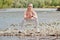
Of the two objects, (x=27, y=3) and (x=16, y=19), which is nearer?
(x=16, y=19)

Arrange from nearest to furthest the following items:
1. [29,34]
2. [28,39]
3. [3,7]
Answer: [28,39], [29,34], [3,7]

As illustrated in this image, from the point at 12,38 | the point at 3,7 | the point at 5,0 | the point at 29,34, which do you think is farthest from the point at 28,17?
the point at 3,7

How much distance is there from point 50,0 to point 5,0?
28.5 ft

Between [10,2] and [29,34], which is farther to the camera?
[10,2]

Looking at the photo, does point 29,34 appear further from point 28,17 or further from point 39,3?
point 39,3

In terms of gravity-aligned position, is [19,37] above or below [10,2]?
above

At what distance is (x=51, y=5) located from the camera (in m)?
52.2

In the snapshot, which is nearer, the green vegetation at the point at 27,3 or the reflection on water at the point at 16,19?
the reflection on water at the point at 16,19

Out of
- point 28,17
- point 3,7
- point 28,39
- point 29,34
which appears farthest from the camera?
point 3,7

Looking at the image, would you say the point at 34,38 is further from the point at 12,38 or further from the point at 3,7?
the point at 3,7

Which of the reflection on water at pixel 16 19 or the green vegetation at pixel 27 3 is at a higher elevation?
the reflection on water at pixel 16 19

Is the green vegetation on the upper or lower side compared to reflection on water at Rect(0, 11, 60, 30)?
lower

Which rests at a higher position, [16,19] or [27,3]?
[16,19]

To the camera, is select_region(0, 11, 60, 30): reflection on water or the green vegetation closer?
select_region(0, 11, 60, 30): reflection on water
